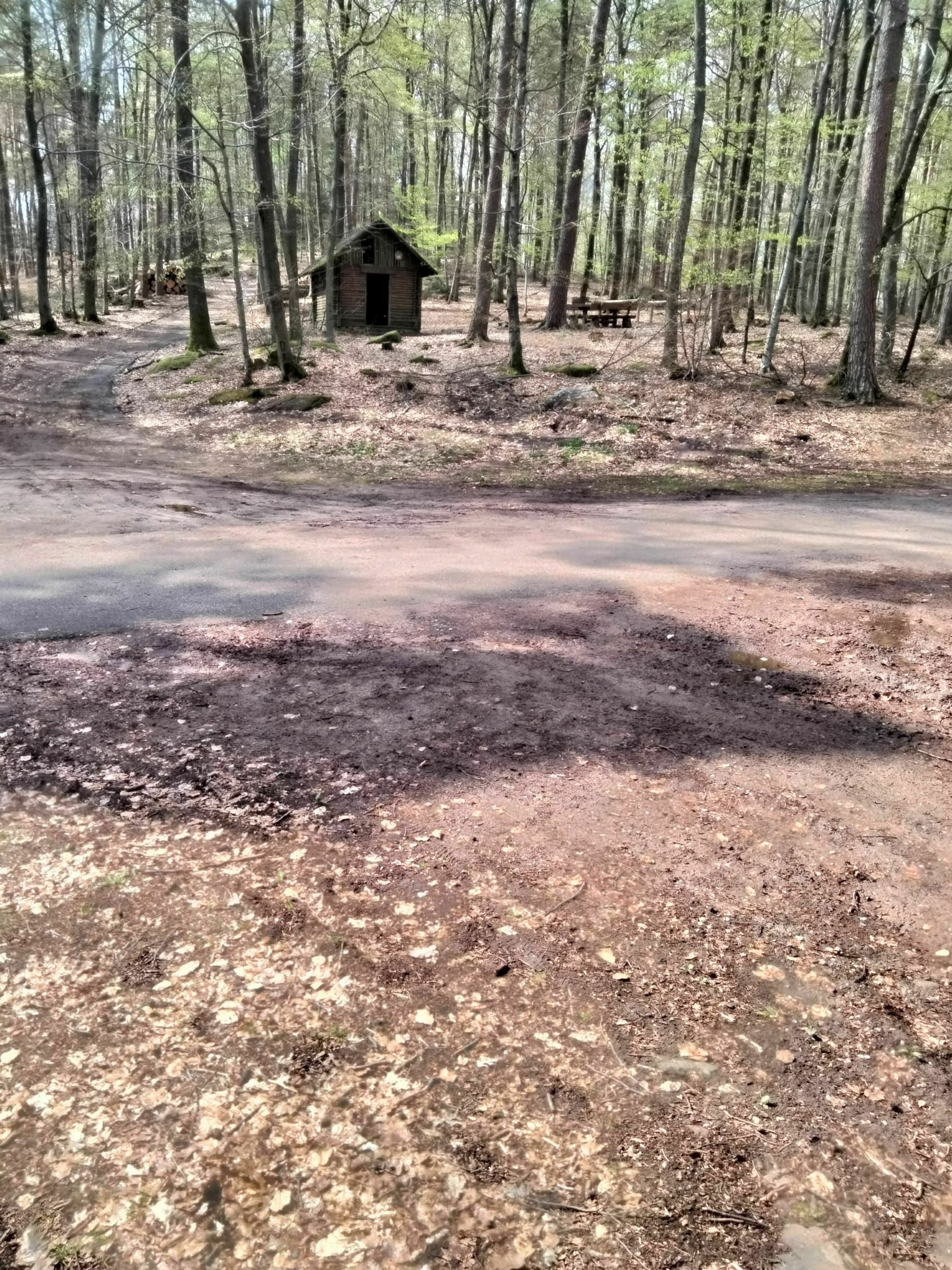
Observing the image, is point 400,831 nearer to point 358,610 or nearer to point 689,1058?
point 689,1058

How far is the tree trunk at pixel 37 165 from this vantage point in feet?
79.7

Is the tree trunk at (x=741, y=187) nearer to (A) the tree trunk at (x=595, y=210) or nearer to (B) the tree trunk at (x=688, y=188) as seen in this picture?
(B) the tree trunk at (x=688, y=188)

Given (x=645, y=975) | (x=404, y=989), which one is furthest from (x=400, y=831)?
(x=645, y=975)

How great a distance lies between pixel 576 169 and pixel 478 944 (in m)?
23.9

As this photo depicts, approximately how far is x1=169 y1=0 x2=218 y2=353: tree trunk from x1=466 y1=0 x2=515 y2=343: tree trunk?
6.63 metres

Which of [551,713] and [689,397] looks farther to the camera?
[689,397]

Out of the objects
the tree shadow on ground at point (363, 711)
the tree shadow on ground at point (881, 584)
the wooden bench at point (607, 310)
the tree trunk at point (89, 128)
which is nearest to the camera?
the tree shadow on ground at point (363, 711)

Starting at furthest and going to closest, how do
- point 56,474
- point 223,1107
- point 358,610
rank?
point 56,474 → point 358,610 → point 223,1107

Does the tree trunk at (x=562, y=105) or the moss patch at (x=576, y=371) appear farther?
the tree trunk at (x=562, y=105)

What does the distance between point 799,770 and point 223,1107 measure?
3284 millimetres

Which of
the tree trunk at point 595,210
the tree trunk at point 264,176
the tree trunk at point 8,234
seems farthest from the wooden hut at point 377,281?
the tree trunk at point 8,234

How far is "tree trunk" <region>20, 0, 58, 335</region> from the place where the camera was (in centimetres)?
2430

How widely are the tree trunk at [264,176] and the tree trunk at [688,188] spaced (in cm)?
859

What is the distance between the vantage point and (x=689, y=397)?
17.8m
